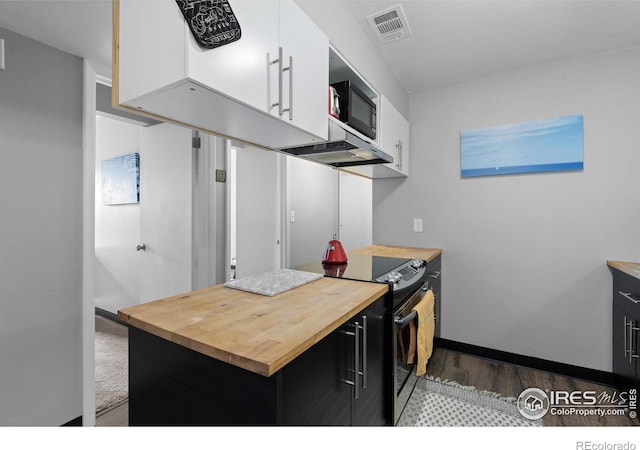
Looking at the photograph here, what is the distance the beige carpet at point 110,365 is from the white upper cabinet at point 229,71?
6.01 ft

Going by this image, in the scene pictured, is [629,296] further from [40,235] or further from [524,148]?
[40,235]

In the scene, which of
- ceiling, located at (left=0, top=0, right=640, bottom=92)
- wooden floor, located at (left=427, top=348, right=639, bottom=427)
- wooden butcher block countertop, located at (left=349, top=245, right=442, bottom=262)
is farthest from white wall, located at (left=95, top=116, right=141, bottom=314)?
wooden floor, located at (left=427, top=348, right=639, bottom=427)

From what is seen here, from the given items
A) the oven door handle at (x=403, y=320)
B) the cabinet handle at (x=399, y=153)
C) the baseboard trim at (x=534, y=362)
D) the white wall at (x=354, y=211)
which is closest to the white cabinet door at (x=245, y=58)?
the oven door handle at (x=403, y=320)

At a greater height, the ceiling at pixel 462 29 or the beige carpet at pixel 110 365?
the ceiling at pixel 462 29

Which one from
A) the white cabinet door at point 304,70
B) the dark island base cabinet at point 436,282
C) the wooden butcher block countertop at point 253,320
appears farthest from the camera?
the dark island base cabinet at point 436,282

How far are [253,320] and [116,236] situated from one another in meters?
3.12

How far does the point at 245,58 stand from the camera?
104cm

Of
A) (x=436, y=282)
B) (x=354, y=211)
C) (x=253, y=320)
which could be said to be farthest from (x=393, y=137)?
(x=354, y=211)

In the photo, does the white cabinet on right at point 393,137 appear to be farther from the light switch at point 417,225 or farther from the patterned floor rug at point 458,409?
the patterned floor rug at point 458,409

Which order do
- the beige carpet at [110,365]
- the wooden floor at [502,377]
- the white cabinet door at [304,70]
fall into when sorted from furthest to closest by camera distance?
the wooden floor at [502,377] < the beige carpet at [110,365] < the white cabinet door at [304,70]

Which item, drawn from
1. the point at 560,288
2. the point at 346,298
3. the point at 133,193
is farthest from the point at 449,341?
the point at 133,193

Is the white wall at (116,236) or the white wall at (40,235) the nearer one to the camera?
the white wall at (40,235)

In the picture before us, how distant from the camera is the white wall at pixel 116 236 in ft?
10.3

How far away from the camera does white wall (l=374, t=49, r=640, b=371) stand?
7.07 feet
